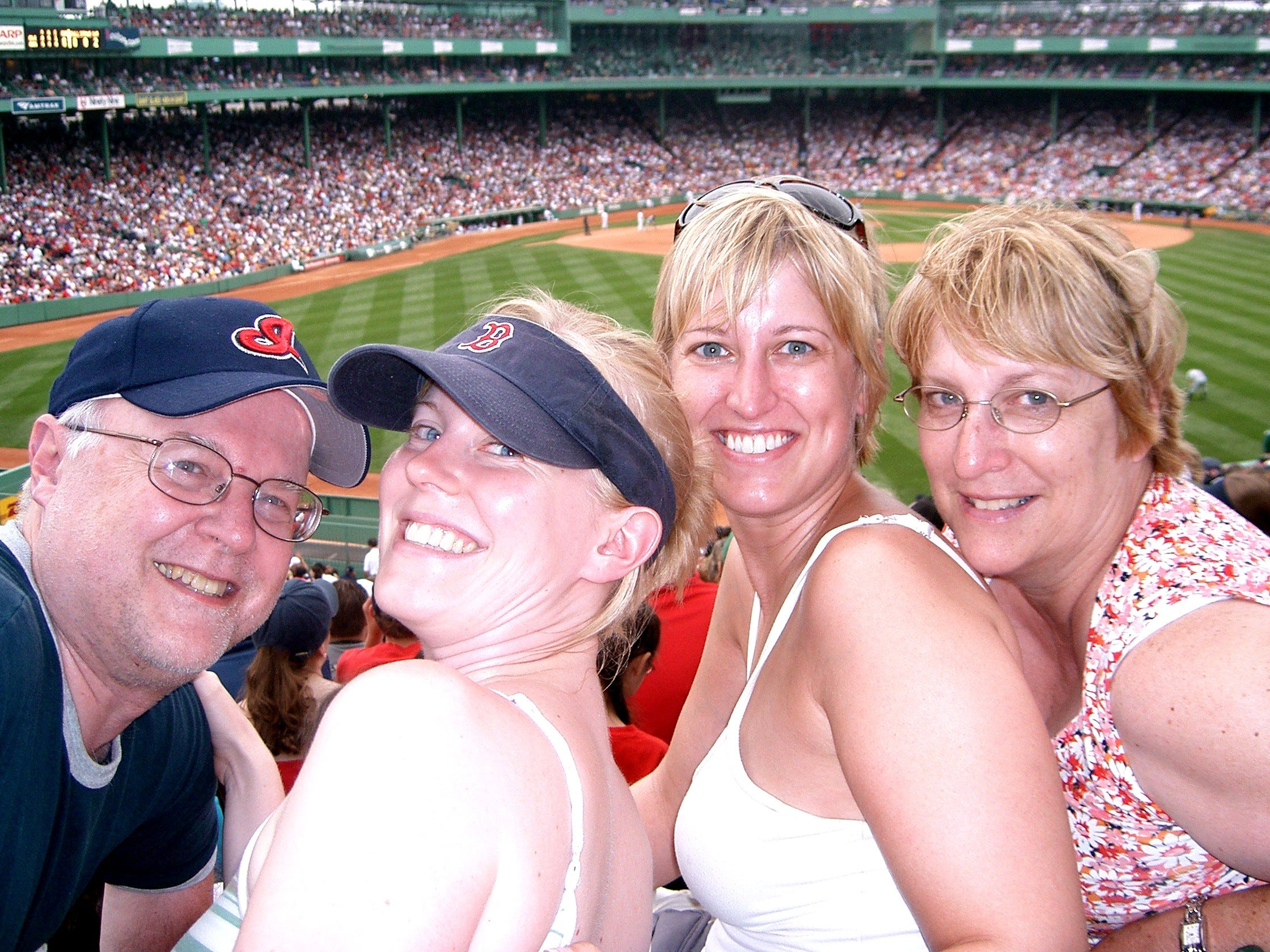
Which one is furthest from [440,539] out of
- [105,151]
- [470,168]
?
[470,168]

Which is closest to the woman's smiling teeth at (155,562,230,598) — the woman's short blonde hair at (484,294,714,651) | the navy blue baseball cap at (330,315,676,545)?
the navy blue baseball cap at (330,315,676,545)

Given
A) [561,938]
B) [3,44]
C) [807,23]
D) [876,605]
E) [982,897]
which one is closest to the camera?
[561,938]

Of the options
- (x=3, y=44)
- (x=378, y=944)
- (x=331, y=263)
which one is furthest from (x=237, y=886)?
(x=3, y=44)

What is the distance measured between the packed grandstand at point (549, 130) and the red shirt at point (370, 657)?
2569 cm

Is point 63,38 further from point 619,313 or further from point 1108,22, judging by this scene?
point 1108,22

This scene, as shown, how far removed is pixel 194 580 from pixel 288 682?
2.19m

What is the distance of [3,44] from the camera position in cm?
2975

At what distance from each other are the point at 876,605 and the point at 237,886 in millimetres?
1136

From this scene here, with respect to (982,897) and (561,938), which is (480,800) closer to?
(561,938)

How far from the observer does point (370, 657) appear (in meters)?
4.38

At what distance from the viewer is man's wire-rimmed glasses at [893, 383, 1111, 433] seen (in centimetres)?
216

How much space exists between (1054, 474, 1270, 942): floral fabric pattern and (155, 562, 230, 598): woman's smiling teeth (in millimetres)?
1873

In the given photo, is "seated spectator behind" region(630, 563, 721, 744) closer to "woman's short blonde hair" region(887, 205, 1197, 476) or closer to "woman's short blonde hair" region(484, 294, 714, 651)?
"woman's short blonde hair" region(484, 294, 714, 651)

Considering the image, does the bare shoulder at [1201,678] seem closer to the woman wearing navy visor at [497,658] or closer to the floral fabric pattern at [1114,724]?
the floral fabric pattern at [1114,724]
